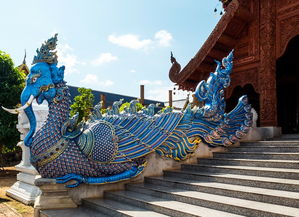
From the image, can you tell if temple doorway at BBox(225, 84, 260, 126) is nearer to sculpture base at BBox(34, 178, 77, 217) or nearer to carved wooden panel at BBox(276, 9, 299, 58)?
carved wooden panel at BBox(276, 9, 299, 58)

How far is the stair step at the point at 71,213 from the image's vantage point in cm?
355

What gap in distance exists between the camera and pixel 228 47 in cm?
694

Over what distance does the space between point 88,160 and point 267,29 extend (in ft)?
15.1

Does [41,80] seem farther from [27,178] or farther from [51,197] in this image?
[27,178]

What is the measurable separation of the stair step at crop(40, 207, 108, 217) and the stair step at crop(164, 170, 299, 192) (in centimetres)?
144

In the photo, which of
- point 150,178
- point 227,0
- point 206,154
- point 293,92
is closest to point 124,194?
point 150,178

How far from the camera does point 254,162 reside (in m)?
4.02

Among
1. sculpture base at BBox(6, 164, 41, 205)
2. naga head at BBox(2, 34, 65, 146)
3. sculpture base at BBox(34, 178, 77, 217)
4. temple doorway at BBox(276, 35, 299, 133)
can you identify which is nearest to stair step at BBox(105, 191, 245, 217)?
sculpture base at BBox(34, 178, 77, 217)

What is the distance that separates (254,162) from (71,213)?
265 cm

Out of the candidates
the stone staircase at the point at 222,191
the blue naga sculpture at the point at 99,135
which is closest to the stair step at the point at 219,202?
the stone staircase at the point at 222,191

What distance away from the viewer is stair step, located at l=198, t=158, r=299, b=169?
3.61 metres

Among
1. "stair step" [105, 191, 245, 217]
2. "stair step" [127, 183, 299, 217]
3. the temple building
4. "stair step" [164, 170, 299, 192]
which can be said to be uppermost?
the temple building

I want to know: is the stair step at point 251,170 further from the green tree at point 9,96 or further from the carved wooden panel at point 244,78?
the green tree at point 9,96

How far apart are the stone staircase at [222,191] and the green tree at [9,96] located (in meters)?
7.76
